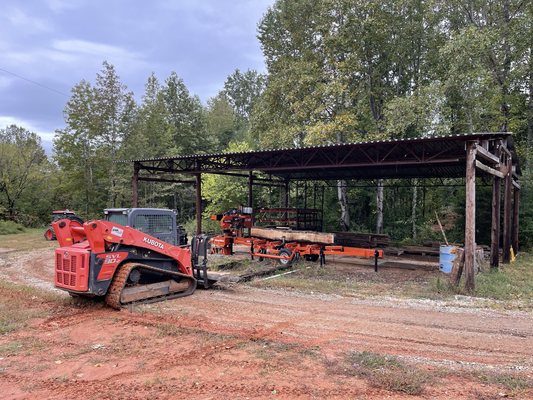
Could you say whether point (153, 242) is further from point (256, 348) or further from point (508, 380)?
point (508, 380)

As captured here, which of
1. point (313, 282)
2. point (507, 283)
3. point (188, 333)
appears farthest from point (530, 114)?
point (188, 333)

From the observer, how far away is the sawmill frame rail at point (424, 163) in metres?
11.3

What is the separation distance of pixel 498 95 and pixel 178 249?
2134 centimetres

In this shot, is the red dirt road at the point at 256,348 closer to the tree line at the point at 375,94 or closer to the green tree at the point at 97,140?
the tree line at the point at 375,94

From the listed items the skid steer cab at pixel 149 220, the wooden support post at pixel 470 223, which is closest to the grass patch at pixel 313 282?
the wooden support post at pixel 470 223

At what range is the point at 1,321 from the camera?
7.50m

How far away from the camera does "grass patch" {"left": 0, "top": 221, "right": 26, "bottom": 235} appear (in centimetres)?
2992

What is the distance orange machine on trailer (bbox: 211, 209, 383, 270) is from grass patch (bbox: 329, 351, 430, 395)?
826 cm

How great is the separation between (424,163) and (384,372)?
35.0 feet

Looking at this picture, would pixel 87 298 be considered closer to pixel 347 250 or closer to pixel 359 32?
pixel 347 250

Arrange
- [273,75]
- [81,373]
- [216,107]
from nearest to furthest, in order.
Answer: [81,373] < [273,75] < [216,107]

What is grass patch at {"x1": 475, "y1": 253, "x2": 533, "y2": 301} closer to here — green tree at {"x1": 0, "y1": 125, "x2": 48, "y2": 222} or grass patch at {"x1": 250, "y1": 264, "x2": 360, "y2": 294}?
grass patch at {"x1": 250, "y1": 264, "x2": 360, "y2": 294}

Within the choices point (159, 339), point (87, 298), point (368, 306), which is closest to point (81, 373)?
point (159, 339)

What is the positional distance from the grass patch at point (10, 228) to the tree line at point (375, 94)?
673 centimetres
